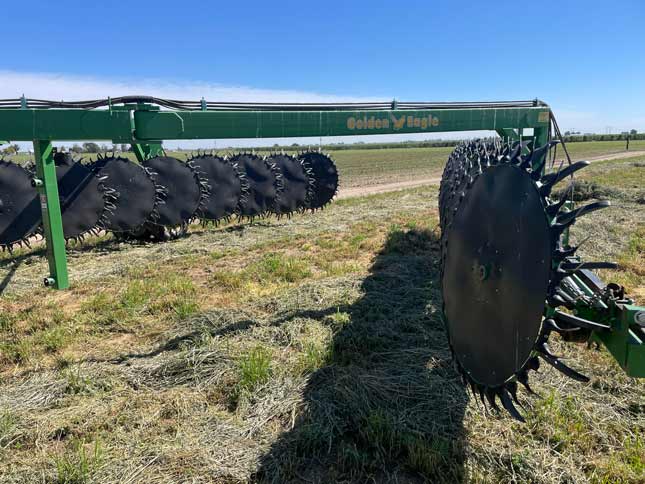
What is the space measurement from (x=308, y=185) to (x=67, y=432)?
24.5ft

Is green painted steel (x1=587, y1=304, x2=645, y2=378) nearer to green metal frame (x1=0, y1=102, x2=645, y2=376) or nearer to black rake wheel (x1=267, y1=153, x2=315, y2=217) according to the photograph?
green metal frame (x1=0, y1=102, x2=645, y2=376)

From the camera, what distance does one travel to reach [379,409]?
2.90m

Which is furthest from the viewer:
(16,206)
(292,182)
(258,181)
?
(292,182)

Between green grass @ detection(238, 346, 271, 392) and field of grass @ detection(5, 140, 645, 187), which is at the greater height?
field of grass @ detection(5, 140, 645, 187)

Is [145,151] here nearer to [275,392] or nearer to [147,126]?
[147,126]

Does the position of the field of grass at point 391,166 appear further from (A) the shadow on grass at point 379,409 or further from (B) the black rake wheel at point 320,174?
(A) the shadow on grass at point 379,409

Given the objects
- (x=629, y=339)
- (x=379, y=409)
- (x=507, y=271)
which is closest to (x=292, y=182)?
(x=379, y=409)

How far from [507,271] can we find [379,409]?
53.3 inches

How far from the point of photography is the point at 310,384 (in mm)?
3270

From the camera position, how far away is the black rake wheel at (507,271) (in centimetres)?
183

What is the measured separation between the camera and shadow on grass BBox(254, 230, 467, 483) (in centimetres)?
248

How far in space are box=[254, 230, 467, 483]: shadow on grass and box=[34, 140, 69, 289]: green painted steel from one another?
2.25 meters

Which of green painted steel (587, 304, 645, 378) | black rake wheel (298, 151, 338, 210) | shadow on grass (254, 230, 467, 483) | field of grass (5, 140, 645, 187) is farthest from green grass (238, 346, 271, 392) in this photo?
black rake wheel (298, 151, 338, 210)

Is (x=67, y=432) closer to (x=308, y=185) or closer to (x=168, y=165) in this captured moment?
(x=168, y=165)
